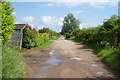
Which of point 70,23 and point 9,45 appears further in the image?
point 70,23

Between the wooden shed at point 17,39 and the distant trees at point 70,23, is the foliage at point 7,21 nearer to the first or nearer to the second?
the wooden shed at point 17,39

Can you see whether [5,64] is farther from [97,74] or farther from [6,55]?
[97,74]

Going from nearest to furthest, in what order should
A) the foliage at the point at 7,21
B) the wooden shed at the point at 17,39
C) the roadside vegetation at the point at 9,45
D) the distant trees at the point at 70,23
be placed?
the roadside vegetation at the point at 9,45 < the foliage at the point at 7,21 < the wooden shed at the point at 17,39 < the distant trees at the point at 70,23

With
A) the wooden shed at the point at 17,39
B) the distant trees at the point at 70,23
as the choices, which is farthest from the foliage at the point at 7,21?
the distant trees at the point at 70,23

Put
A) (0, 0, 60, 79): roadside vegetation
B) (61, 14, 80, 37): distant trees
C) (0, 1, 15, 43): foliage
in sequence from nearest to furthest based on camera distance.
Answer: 1. (0, 0, 60, 79): roadside vegetation
2. (0, 1, 15, 43): foliage
3. (61, 14, 80, 37): distant trees

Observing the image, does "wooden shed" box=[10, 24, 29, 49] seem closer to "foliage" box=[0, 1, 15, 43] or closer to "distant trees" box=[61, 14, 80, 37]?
"foliage" box=[0, 1, 15, 43]

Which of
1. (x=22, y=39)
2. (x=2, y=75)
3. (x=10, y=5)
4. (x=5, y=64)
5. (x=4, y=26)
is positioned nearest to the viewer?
(x=2, y=75)

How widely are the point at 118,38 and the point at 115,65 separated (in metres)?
5.50

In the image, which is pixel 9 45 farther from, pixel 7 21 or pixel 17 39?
pixel 17 39

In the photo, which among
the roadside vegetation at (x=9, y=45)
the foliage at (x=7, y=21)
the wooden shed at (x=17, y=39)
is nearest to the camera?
the roadside vegetation at (x=9, y=45)

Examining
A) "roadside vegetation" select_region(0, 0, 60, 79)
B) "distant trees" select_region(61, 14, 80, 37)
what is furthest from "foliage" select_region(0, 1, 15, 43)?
"distant trees" select_region(61, 14, 80, 37)

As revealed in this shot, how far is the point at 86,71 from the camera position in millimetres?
8859

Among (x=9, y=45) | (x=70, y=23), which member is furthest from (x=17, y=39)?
(x=70, y=23)

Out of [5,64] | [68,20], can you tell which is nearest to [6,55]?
[5,64]
